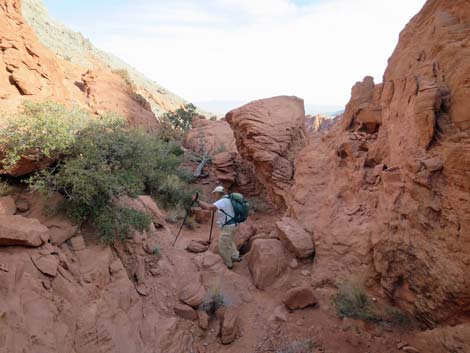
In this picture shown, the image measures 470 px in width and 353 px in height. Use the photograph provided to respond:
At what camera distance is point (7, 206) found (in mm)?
4402

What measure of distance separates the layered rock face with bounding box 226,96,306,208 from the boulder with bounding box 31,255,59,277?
24.0 feet

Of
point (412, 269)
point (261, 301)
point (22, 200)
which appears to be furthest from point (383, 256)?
point (22, 200)

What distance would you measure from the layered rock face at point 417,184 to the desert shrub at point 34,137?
4.93m

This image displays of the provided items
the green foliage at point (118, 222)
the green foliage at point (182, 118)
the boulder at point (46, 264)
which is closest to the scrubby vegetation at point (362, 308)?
the green foliage at point (118, 222)

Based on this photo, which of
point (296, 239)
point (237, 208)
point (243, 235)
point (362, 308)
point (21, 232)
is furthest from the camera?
point (243, 235)

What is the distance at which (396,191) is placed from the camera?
15.3 feet

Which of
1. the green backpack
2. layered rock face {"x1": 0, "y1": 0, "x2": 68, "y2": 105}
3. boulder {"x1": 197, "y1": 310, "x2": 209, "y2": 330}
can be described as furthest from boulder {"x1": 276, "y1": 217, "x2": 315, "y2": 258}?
layered rock face {"x1": 0, "y1": 0, "x2": 68, "y2": 105}

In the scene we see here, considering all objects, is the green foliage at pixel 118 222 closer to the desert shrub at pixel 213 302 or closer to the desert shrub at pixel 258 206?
the desert shrub at pixel 213 302

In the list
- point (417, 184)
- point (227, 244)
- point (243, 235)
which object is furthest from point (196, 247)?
point (417, 184)

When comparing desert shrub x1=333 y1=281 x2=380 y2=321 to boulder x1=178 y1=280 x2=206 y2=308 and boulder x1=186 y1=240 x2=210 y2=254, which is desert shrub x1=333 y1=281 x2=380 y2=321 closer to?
boulder x1=178 y1=280 x2=206 y2=308

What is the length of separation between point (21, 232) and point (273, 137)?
8.07 meters

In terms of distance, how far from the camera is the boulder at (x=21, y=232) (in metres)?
3.68

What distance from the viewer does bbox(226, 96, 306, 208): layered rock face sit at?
10.4m

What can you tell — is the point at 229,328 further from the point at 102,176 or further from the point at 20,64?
the point at 20,64
